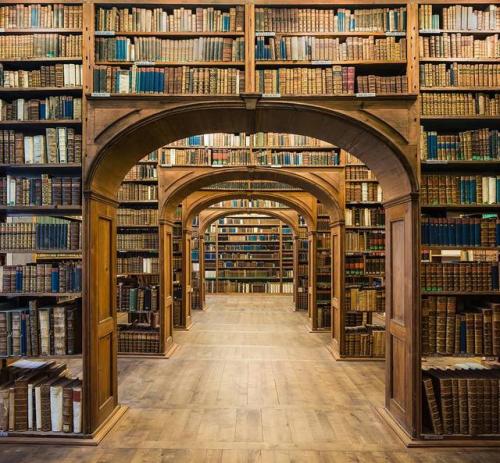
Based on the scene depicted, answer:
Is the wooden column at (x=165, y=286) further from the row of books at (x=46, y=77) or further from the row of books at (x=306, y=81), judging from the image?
the row of books at (x=306, y=81)

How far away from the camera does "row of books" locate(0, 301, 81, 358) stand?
3.86 m

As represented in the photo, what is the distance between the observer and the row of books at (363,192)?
7.07 metres

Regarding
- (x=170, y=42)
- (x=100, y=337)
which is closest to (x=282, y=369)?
(x=100, y=337)

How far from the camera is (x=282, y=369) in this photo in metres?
6.17

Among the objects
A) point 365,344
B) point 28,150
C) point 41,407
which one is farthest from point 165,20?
point 365,344

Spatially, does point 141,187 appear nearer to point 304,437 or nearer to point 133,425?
point 133,425

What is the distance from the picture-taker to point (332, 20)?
389 cm

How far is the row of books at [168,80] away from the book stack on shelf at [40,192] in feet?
0.83

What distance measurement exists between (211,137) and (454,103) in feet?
14.3

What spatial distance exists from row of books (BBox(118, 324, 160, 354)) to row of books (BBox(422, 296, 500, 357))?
4360 mm

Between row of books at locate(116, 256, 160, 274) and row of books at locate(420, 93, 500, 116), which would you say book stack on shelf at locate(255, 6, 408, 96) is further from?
row of books at locate(116, 256, 160, 274)

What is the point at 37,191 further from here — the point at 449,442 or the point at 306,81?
the point at 449,442

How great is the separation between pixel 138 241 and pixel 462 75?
17.2ft

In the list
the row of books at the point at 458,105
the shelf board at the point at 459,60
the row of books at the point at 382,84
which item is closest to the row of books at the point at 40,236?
the row of books at the point at 382,84
